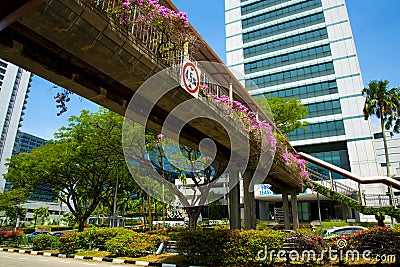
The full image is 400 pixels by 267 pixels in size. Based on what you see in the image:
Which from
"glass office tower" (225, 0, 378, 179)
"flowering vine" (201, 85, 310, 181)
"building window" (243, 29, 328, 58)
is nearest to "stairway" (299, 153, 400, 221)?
"flowering vine" (201, 85, 310, 181)

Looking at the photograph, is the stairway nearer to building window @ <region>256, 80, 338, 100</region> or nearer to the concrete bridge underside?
the concrete bridge underside

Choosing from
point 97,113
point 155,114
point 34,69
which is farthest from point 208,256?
point 97,113

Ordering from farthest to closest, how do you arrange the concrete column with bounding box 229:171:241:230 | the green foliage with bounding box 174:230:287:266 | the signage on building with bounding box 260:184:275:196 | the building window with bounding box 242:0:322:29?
the building window with bounding box 242:0:322:29 → the signage on building with bounding box 260:184:275:196 → the concrete column with bounding box 229:171:241:230 → the green foliage with bounding box 174:230:287:266

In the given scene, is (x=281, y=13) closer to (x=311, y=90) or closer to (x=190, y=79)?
(x=311, y=90)

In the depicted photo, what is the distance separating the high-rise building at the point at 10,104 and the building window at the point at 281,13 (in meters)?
68.6

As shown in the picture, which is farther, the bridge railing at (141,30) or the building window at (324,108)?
the building window at (324,108)

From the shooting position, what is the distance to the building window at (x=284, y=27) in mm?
38656

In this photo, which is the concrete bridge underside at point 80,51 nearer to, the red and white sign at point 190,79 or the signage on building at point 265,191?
the red and white sign at point 190,79

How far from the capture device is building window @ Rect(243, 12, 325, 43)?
38656 millimetres

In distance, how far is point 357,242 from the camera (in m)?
8.50

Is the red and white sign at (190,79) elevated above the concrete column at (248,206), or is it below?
above

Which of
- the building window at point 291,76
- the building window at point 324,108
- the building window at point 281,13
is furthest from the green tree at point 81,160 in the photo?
the building window at point 281,13

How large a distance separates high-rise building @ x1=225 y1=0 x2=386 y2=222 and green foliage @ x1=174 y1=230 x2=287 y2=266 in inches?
1015

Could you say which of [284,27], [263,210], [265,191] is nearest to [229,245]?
[265,191]
